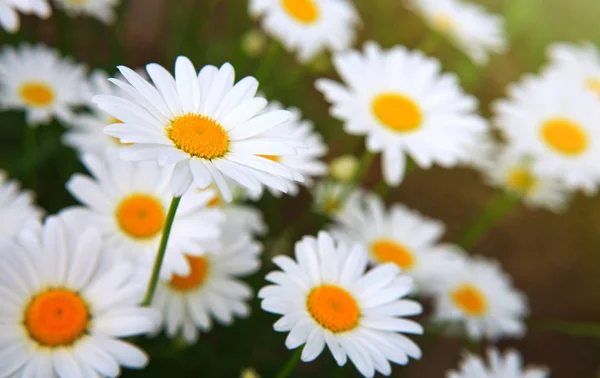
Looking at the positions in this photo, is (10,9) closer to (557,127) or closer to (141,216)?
(141,216)

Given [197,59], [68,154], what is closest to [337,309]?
[68,154]

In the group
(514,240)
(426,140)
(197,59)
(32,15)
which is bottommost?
(32,15)

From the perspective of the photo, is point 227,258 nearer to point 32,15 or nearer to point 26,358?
point 26,358

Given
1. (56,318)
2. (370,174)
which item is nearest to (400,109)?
(56,318)

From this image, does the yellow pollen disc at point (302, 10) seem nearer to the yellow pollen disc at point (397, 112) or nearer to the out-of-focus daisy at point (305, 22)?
the out-of-focus daisy at point (305, 22)

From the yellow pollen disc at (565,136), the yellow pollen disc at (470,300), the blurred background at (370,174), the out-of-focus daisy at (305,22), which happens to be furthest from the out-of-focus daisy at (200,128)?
the yellow pollen disc at (565,136)

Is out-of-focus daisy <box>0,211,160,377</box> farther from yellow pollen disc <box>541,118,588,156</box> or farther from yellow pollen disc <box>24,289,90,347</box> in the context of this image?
yellow pollen disc <box>541,118,588,156</box>
